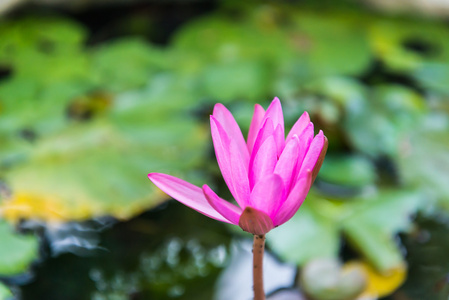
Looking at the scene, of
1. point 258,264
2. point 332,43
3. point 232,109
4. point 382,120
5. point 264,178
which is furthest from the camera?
point 332,43

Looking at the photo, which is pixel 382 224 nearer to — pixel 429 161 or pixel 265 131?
pixel 429 161

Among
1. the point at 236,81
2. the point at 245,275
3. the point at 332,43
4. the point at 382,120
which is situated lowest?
the point at 245,275

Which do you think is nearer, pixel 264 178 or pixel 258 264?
pixel 264 178

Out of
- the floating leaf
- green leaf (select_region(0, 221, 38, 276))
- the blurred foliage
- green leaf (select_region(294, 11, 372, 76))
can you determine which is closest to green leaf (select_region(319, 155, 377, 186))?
the blurred foliage

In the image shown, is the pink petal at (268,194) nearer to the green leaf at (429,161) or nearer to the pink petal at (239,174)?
the pink petal at (239,174)

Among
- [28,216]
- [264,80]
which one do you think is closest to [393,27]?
[264,80]

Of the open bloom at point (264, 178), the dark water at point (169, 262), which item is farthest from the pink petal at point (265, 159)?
the dark water at point (169, 262)

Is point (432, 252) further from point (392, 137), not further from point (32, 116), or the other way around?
point (32, 116)

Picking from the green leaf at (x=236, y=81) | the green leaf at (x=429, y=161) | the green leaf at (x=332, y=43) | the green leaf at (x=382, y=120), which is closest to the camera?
the green leaf at (x=429, y=161)

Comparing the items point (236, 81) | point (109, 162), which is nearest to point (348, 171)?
point (236, 81)
